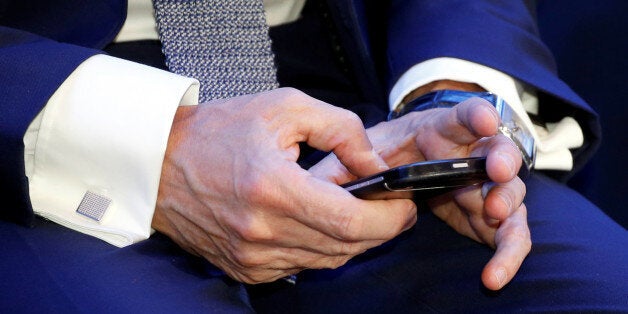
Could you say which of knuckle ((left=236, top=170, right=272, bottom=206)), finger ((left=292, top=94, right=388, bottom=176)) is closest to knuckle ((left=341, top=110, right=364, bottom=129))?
finger ((left=292, top=94, right=388, bottom=176))

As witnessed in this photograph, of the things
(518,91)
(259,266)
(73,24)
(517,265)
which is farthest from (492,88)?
(73,24)

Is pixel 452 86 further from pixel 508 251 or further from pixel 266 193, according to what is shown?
pixel 266 193

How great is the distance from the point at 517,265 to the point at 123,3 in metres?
0.52

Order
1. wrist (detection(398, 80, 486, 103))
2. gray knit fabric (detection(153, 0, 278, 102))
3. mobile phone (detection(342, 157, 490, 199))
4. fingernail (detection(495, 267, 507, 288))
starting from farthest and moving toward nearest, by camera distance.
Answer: wrist (detection(398, 80, 486, 103)) → gray knit fabric (detection(153, 0, 278, 102)) → fingernail (detection(495, 267, 507, 288)) → mobile phone (detection(342, 157, 490, 199))

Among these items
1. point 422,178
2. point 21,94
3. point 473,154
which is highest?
point 21,94

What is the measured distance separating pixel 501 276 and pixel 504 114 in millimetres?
237

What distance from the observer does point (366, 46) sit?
101cm

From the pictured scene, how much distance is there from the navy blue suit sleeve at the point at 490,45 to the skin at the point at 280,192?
8.5 inches

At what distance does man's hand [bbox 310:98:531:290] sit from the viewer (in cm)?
72

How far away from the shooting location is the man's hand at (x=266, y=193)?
649 millimetres

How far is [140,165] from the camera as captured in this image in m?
0.70

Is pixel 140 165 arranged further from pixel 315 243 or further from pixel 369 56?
pixel 369 56

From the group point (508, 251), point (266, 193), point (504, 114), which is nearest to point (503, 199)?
point (508, 251)

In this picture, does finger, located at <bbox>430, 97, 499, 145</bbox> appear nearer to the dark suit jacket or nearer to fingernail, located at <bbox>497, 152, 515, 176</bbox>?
fingernail, located at <bbox>497, 152, 515, 176</bbox>
